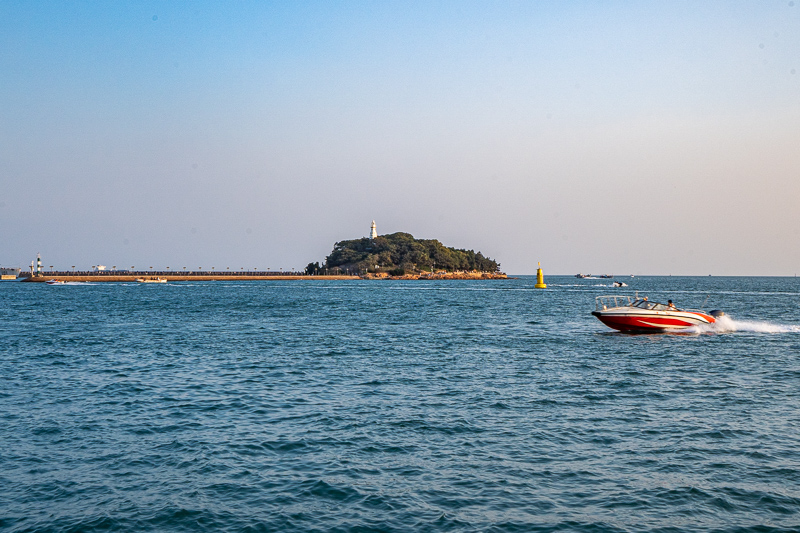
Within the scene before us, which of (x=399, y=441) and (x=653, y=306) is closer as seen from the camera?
(x=399, y=441)

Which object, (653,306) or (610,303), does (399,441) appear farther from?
(610,303)

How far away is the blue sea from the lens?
10625 millimetres

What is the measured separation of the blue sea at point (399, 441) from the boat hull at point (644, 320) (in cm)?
866

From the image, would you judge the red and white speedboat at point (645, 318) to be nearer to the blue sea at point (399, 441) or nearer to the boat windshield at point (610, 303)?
the boat windshield at point (610, 303)

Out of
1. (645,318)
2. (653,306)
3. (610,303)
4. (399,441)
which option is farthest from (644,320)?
(399,441)

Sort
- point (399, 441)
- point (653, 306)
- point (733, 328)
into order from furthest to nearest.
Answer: point (733, 328)
point (653, 306)
point (399, 441)

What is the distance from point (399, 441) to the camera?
49.5ft

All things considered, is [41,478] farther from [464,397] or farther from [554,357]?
[554,357]

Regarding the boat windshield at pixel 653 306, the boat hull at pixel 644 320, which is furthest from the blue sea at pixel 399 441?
the boat windshield at pixel 653 306

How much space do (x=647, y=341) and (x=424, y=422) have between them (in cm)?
2576

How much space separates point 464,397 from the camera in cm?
2048

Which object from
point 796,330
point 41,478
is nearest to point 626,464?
point 41,478

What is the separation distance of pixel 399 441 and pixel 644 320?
102ft

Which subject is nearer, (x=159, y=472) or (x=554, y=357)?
(x=159, y=472)
